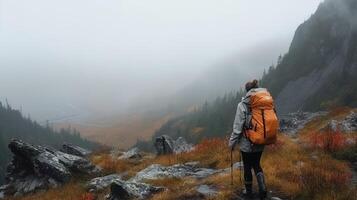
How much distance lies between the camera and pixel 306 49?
198 meters

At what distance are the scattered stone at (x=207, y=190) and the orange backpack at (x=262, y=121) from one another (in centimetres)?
247

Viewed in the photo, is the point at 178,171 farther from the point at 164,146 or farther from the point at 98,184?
the point at 164,146

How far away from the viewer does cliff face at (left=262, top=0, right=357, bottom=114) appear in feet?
478

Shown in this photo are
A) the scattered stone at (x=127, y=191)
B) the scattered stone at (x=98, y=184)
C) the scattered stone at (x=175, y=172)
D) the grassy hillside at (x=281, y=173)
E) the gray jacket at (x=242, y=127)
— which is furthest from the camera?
the scattered stone at (x=98, y=184)

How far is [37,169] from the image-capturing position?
2319 cm

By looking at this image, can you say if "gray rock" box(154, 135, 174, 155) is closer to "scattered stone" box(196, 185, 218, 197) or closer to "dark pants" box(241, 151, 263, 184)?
"scattered stone" box(196, 185, 218, 197)

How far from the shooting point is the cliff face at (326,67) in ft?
478

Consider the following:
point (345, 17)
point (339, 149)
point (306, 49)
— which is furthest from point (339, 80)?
point (339, 149)

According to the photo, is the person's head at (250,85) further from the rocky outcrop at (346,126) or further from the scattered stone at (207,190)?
the rocky outcrop at (346,126)

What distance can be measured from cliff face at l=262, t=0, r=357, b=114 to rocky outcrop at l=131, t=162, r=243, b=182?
112 meters

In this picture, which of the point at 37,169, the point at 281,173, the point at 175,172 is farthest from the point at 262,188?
the point at 37,169

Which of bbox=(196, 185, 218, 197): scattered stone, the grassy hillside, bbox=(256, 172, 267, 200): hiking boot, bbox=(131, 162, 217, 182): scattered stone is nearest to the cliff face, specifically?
the grassy hillside

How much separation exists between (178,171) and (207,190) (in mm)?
5292

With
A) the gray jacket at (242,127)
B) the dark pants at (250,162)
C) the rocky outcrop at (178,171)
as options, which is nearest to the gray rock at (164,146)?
the rocky outcrop at (178,171)
